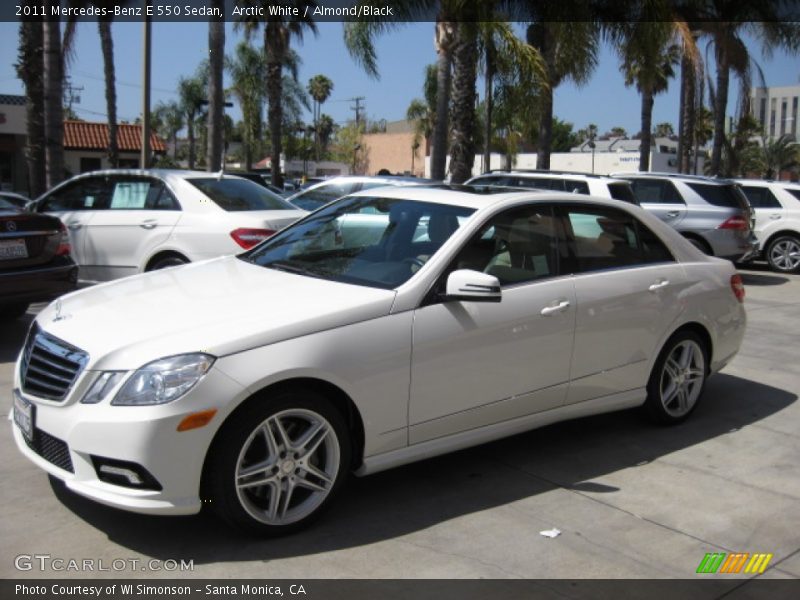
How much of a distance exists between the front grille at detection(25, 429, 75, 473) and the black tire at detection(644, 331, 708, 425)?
3.65m

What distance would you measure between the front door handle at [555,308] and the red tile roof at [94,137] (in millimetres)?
37330

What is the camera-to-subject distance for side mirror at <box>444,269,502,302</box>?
418 centimetres

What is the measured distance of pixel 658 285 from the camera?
17.5 ft

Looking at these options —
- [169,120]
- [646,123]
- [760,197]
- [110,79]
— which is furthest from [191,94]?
[760,197]

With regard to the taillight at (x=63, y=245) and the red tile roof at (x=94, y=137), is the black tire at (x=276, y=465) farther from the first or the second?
the red tile roof at (x=94, y=137)

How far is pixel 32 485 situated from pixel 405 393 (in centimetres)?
210

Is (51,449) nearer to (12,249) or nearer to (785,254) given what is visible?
(12,249)

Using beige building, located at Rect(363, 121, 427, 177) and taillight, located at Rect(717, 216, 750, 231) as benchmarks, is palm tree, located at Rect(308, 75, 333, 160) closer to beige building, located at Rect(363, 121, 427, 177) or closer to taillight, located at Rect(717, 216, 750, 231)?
beige building, located at Rect(363, 121, 427, 177)

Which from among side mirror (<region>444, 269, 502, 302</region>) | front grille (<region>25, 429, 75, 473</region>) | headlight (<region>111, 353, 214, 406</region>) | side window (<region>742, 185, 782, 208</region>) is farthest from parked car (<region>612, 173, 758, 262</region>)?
front grille (<region>25, 429, 75, 473</region>)

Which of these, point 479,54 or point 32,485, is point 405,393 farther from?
point 479,54

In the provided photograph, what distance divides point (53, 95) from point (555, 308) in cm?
1102

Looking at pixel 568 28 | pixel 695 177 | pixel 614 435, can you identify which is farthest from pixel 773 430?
pixel 568 28
